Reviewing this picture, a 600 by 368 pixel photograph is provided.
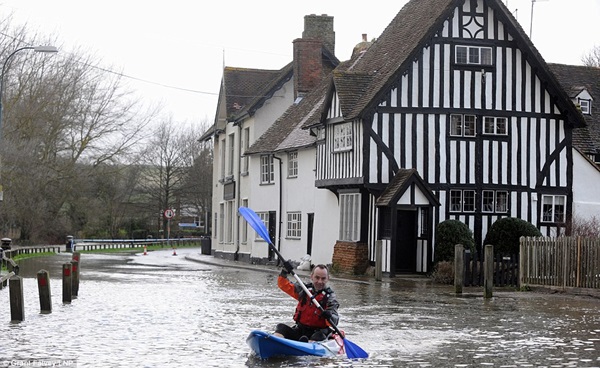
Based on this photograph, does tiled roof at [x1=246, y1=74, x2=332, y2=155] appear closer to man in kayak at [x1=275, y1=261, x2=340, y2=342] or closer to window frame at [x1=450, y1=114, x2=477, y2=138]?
window frame at [x1=450, y1=114, x2=477, y2=138]

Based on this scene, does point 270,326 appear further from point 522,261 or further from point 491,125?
point 491,125

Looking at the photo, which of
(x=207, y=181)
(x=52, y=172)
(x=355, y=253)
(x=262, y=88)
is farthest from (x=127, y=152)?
(x=355, y=253)

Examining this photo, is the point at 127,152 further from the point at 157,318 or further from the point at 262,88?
the point at 157,318

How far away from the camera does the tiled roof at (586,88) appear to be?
138ft

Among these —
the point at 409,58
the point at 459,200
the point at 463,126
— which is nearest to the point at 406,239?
the point at 459,200

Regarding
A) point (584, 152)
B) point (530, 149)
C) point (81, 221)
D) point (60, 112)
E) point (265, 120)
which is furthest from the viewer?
point (81, 221)

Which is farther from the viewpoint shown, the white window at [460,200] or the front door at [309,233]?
the front door at [309,233]

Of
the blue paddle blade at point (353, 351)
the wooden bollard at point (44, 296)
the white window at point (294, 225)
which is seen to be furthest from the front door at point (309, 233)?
the blue paddle blade at point (353, 351)

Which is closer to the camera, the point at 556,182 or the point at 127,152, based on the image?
the point at 556,182

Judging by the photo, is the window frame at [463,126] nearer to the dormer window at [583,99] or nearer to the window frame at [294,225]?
the dormer window at [583,99]

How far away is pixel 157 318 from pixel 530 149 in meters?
20.7

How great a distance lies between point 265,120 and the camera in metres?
50.8

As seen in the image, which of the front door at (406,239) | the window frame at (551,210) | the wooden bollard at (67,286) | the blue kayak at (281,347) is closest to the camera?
the blue kayak at (281,347)

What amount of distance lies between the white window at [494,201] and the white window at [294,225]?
390 inches
